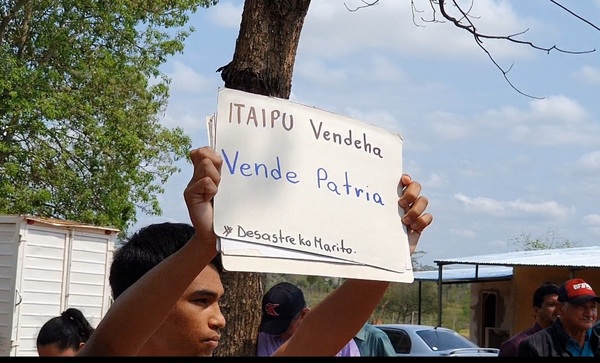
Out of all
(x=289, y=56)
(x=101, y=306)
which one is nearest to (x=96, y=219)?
(x=101, y=306)

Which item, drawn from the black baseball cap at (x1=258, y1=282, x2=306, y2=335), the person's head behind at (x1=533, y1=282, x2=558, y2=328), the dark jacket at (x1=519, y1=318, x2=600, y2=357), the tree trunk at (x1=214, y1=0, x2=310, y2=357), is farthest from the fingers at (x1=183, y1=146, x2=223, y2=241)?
the person's head behind at (x1=533, y1=282, x2=558, y2=328)

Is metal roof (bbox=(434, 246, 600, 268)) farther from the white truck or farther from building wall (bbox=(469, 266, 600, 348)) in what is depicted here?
the white truck

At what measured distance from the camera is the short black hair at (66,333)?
4633 millimetres

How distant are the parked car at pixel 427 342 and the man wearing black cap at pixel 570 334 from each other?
8090mm

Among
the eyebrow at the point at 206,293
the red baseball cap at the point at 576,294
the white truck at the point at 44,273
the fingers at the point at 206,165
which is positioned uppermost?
the white truck at the point at 44,273

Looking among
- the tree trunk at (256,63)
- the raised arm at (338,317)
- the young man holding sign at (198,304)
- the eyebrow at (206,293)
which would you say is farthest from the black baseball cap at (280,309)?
the eyebrow at (206,293)

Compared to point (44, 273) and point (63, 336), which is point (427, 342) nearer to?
point (44, 273)

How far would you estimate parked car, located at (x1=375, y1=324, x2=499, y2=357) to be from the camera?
47.1 feet

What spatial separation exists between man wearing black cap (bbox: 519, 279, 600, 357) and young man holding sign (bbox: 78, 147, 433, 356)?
336 centimetres

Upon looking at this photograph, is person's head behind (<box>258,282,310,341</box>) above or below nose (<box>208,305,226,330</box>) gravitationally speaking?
above

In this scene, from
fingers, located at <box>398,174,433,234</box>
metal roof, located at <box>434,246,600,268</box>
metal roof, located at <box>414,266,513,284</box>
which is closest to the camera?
fingers, located at <box>398,174,433,234</box>

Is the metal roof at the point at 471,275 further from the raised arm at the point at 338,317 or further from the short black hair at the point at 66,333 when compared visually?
the raised arm at the point at 338,317

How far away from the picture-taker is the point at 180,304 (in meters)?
2.32

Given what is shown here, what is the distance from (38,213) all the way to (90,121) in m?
2.05
